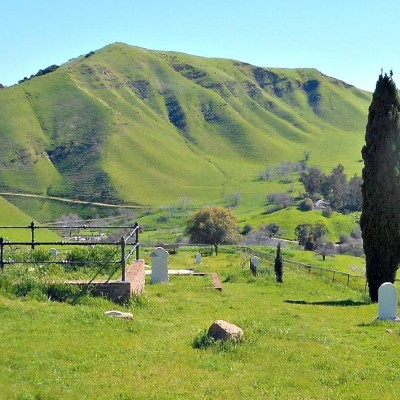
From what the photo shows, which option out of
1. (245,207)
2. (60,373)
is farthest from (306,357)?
(245,207)

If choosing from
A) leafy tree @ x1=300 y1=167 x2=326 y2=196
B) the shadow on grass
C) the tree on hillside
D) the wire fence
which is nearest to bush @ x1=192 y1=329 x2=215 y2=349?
the shadow on grass

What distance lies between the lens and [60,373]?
9617mm

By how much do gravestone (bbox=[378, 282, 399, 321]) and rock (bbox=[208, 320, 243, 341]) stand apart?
24.8 feet

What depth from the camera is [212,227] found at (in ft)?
232

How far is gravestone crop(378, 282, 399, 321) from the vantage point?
17.4 meters

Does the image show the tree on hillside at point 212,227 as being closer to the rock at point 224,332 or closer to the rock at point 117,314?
the rock at point 117,314

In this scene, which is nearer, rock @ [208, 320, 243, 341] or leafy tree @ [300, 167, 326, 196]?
rock @ [208, 320, 243, 341]

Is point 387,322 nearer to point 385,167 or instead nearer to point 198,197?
point 385,167

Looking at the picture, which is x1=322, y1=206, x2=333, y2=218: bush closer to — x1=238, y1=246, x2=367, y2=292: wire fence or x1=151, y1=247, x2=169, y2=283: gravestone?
x1=238, y1=246, x2=367, y2=292: wire fence

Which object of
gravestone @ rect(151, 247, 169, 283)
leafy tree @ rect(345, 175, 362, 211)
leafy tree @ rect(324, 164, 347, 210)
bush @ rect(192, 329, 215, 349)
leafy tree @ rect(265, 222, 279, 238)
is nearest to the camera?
bush @ rect(192, 329, 215, 349)

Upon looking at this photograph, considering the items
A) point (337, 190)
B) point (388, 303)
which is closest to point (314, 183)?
point (337, 190)

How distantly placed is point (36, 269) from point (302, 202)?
121 meters

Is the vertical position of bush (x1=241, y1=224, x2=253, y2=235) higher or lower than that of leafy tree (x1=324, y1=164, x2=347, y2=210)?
lower

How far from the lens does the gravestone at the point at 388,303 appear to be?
1742 cm
